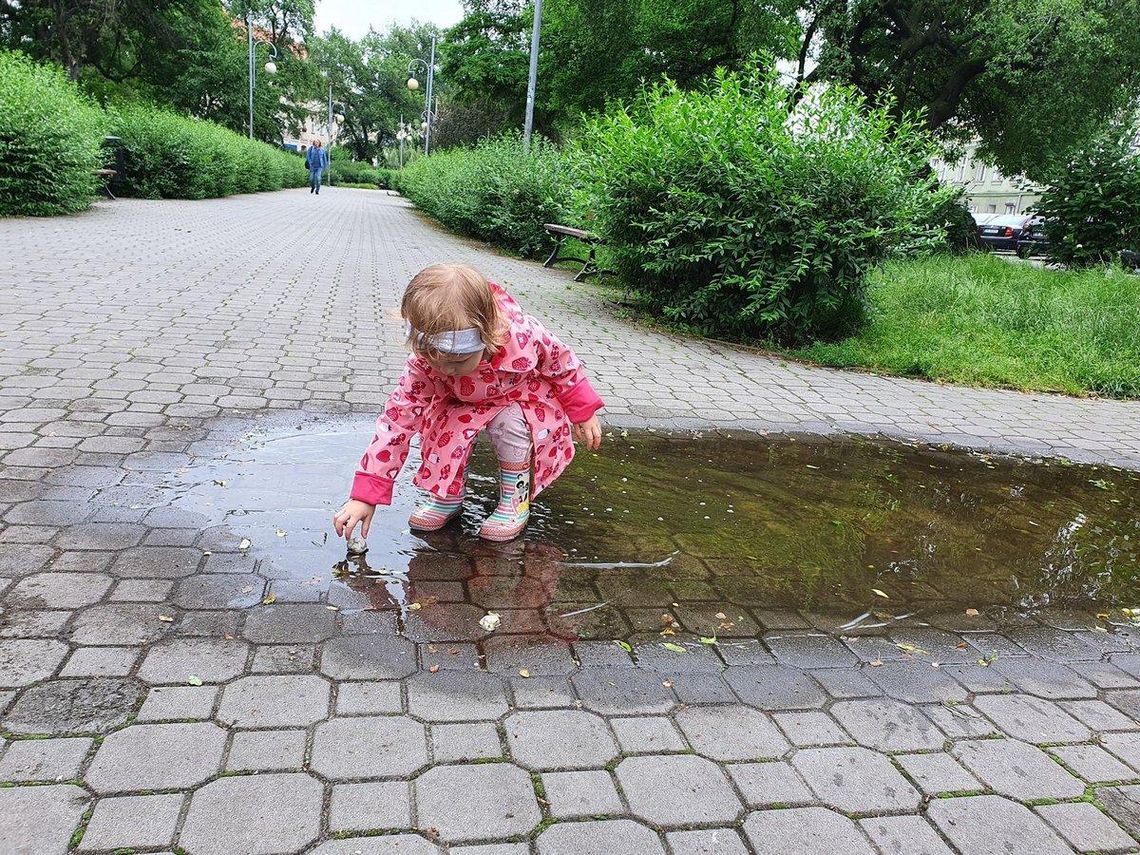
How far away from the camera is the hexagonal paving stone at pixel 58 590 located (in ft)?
8.00

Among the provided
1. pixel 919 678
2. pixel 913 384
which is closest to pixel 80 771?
pixel 919 678

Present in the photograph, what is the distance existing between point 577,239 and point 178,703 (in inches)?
433

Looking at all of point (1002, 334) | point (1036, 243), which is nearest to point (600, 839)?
point (1002, 334)

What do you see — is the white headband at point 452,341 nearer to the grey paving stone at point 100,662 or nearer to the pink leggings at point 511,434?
the pink leggings at point 511,434

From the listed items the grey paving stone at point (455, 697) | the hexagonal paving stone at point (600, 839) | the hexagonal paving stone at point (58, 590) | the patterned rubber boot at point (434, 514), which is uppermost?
the patterned rubber boot at point (434, 514)

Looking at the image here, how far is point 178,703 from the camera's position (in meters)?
2.04

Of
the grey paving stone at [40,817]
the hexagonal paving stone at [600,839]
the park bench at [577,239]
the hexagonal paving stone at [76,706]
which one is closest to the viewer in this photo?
the grey paving stone at [40,817]

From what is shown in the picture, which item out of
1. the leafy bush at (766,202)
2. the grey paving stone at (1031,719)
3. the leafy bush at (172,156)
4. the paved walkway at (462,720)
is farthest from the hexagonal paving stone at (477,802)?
the leafy bush at (172,156)

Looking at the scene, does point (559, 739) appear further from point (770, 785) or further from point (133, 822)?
point (133, 822)

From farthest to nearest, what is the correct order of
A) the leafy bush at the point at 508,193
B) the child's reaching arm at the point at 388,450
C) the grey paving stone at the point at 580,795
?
1. the leafy bush at the point at 508,193
2. the child's reaching arm at the point at 388,450
3. the grey paving stone at the point at 580,795

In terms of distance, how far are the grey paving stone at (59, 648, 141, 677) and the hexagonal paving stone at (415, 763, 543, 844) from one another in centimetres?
95

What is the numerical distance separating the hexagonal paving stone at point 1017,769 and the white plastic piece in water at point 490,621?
1.37 m

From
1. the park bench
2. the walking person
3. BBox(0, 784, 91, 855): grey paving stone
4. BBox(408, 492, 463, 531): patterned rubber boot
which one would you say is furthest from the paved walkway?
the walking person

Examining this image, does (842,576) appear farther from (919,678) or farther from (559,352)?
(559,352)
